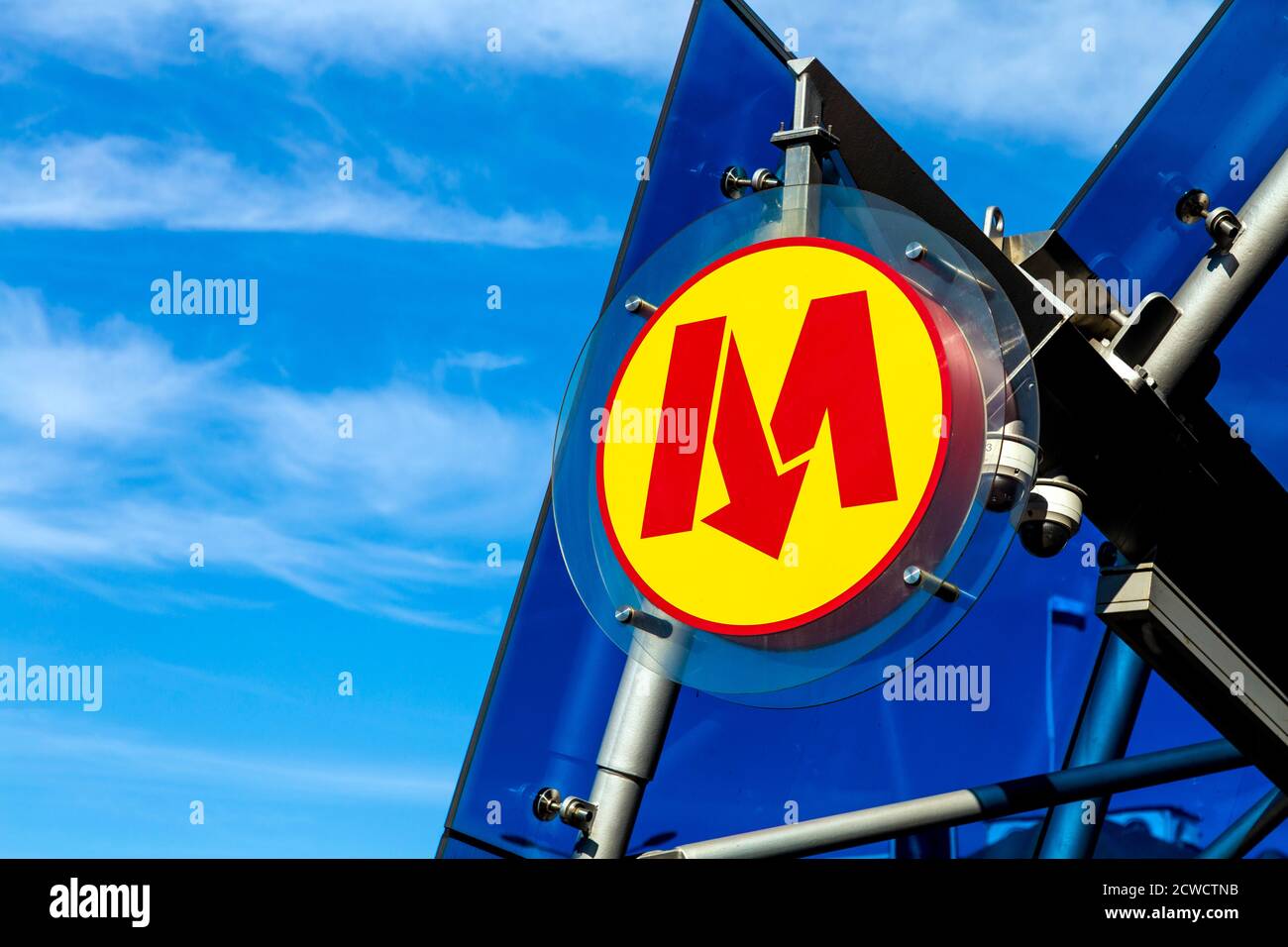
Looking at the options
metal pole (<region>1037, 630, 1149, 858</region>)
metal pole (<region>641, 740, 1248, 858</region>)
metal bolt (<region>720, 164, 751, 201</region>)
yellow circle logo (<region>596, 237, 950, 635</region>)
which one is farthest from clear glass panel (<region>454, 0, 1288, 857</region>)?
yellow circle logo (<region>596, 237, 950, 635</region>)

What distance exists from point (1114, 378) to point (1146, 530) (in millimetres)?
605

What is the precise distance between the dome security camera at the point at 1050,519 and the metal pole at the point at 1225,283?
842 mm

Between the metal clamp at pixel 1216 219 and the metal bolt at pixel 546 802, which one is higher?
the metal clamp at pixel 1216 219

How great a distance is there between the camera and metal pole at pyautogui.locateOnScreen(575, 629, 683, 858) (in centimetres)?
626

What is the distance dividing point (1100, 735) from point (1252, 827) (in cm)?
96

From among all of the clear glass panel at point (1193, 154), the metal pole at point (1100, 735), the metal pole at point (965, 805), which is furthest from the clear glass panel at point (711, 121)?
the metal pole at point (965, 805)

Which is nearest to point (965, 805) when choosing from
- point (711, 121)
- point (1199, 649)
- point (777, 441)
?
point (1199, 649)

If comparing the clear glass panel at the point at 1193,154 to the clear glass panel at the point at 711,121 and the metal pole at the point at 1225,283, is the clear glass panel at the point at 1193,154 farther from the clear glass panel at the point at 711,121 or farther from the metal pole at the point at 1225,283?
the metal pole at the point at 1225,283

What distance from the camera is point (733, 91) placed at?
950 centimetres

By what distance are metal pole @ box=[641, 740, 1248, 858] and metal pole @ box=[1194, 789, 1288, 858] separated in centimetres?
166

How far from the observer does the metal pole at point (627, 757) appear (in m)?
6.26

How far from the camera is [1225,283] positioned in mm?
6984
